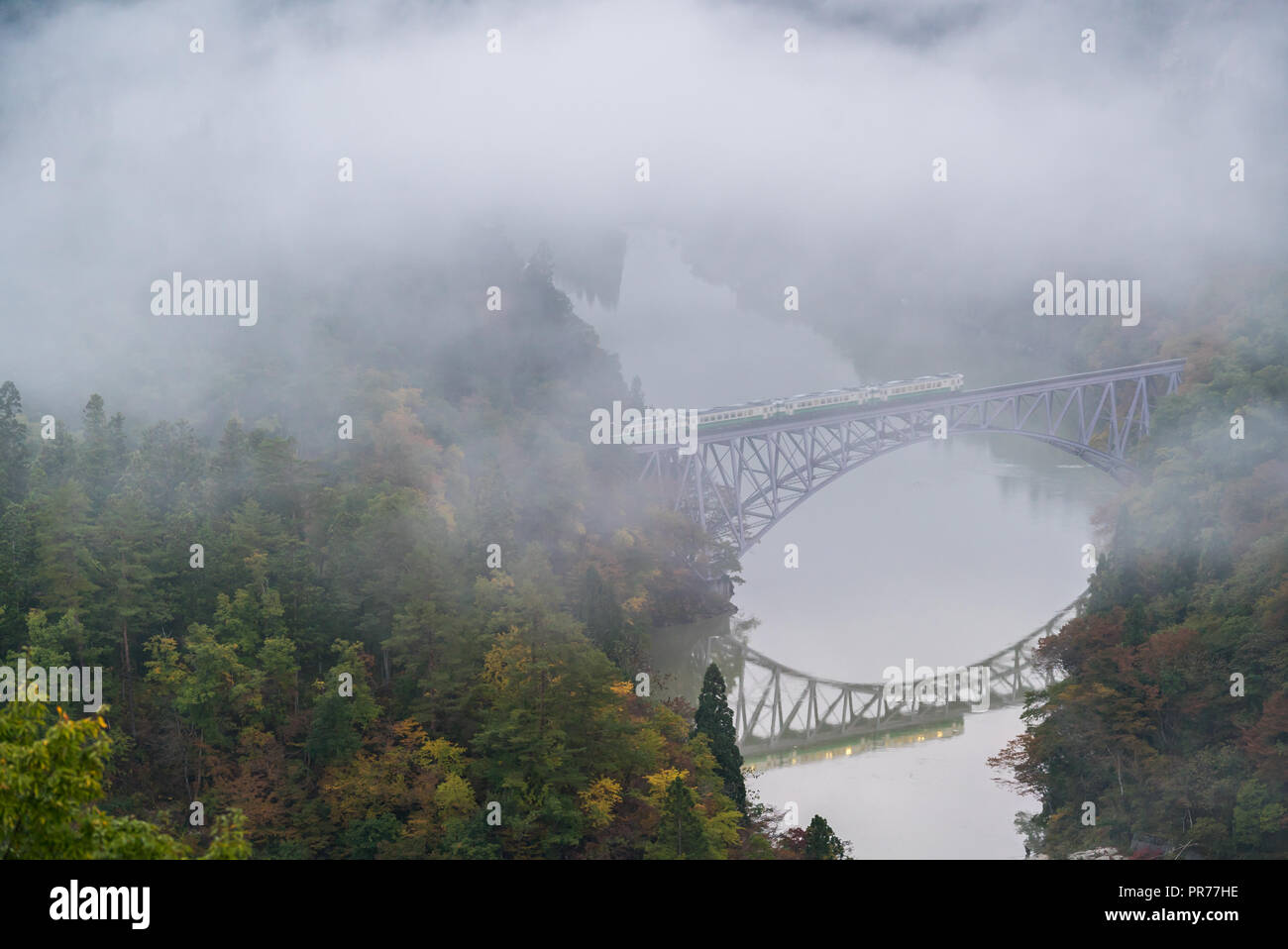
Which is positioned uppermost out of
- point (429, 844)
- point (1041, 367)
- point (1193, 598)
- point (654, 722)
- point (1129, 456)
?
point (1041, 367)

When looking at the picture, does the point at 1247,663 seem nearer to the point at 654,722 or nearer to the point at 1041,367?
the point at 654,722

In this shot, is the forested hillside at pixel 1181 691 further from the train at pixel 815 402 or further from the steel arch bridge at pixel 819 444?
the train at pixel 815 402

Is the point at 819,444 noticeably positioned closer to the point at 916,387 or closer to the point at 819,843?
the point at 916,387

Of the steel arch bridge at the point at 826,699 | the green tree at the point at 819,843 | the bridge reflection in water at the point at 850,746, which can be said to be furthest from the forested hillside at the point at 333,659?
the steel arch bridge at the point at 826,699

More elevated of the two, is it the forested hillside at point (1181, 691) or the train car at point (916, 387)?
the train car at point (916, 387)

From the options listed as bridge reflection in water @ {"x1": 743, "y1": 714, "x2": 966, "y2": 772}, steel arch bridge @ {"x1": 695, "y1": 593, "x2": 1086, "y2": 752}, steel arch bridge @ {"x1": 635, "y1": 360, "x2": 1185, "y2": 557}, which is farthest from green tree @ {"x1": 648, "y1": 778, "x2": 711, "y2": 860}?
steel arch bridge @ {"x1": 635, "y1": 360, "x2": 1185, "y2": 557}
